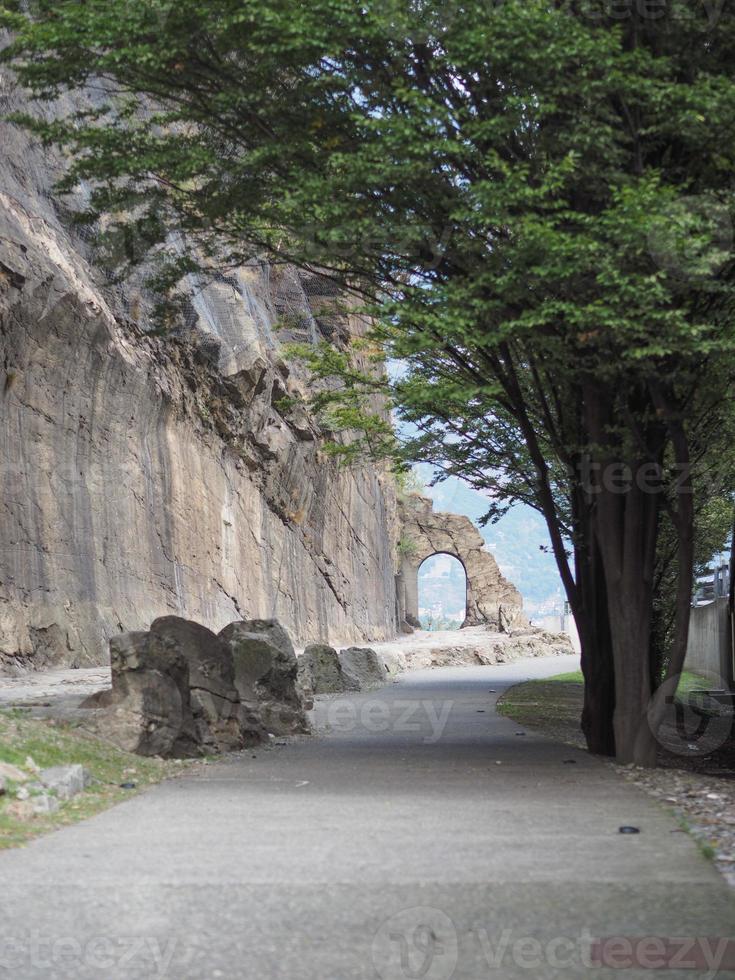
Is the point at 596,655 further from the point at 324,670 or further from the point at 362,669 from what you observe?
the point at 362,669

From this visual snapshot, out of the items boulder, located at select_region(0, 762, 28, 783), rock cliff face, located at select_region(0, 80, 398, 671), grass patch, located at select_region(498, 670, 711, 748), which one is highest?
rock cliff face, located at select_region(0, 80, 398, 671)

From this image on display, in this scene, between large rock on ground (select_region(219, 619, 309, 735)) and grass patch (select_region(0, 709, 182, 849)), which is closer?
grass patch (select_region(0, 709, 182, 849))

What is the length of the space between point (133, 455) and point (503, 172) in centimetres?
1731

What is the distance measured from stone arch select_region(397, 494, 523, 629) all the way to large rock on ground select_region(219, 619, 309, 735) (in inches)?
2321

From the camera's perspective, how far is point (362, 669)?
2570cm

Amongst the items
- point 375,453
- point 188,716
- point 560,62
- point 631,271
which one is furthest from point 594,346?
point 375,453

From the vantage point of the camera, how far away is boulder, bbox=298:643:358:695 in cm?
2305

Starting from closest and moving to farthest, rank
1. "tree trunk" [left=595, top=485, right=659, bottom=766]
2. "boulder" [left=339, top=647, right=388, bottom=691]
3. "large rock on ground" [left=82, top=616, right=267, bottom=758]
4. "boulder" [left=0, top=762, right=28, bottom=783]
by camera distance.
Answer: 1. "boulder" [left=0, top=762, right=28, bottom=783]
2. "large rock on ground" [left=82, top=616, right=267, bottom=758]
3. "tree trunk" [left=595, top=485, right=659, bottom=766]
4. "boulder" [left=339, top=647, right=388, bottom=691]

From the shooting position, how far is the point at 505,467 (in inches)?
707

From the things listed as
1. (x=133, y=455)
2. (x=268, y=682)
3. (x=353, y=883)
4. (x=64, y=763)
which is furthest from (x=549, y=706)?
(x=353, y=883)

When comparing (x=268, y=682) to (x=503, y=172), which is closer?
(x=503, y=172)

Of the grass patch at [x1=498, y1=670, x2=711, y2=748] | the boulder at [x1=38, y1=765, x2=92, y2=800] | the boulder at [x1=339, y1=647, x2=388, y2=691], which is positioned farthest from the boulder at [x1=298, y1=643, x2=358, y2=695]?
the boulder at [x1=38, y1=765, x2=92, y2=800]

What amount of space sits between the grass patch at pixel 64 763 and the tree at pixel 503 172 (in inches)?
169

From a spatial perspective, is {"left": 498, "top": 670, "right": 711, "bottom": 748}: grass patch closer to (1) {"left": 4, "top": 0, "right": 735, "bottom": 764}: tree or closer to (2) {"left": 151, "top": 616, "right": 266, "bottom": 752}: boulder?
(2) {"left": 151, "top": 616, "right": 266, "bottom": 752}: boulder
